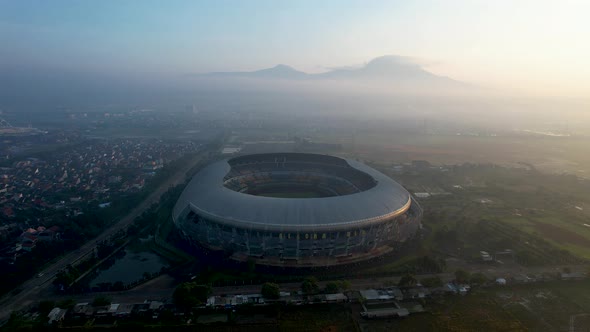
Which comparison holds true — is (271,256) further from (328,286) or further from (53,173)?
A: (53,173)

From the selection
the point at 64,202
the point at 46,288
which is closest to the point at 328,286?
the point at 46,288

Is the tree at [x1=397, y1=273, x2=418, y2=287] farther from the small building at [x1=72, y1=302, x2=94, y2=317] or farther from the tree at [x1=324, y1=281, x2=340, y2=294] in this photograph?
the small building at [x1=72, y1=302, x2=94, y2=317]

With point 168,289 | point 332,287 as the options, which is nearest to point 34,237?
point 168,289

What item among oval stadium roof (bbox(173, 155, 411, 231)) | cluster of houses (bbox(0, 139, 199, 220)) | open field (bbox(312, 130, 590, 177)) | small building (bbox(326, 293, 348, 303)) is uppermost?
oval stadium roof (bbox(173, 155, 411, 231))

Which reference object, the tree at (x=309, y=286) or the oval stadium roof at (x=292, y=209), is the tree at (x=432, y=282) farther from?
the tree at (x=309, y=286)

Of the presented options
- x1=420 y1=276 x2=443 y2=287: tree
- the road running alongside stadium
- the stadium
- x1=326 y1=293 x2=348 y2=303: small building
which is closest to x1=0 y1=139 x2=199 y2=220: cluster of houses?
the road running alongside stadium

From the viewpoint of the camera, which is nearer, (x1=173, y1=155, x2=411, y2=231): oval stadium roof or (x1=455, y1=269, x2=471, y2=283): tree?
(x1=455, y1=269, x2=471, y2=283): tree
